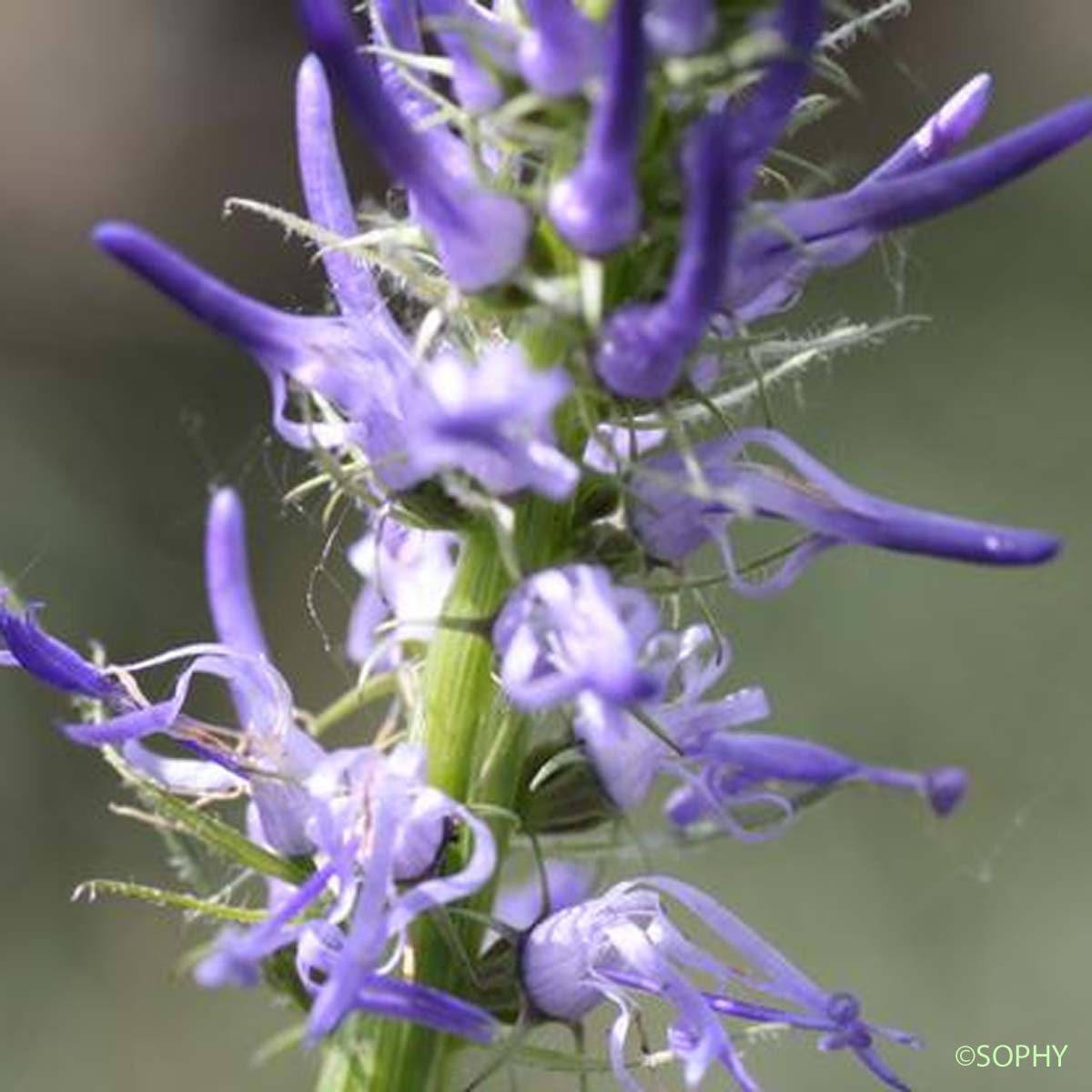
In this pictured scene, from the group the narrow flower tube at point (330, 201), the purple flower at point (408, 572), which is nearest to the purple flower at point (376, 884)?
the purple flower at point (408, 572)

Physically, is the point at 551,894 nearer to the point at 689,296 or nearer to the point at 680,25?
the point at 689,296

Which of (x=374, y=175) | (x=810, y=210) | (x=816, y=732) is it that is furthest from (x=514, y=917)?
(x=374, y=175)

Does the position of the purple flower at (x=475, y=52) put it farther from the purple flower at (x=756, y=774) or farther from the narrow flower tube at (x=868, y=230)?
the purple flower at (x=756, y=774)

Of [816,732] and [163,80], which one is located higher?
[163,80]

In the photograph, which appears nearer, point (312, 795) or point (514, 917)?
point (312, 795)

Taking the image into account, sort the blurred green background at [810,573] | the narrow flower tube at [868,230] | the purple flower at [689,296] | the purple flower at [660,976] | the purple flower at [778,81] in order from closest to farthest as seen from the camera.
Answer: the purple flower at [689,296] < the purple flower at [778,81] < the narrow flower tube at [868,230] < the purple flower at [660,976] < the blurred green background at [810,573]

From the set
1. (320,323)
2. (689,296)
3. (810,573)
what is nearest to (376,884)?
(320,323)

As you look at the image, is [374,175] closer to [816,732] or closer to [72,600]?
[72,600]

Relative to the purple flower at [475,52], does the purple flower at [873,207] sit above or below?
below
